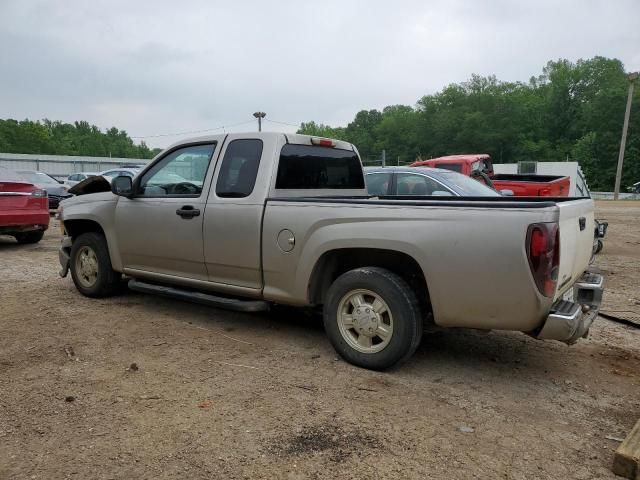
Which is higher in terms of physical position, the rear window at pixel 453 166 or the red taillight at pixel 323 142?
the rear window at pixel 453 166

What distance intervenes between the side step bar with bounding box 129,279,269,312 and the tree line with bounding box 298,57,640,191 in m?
56.2

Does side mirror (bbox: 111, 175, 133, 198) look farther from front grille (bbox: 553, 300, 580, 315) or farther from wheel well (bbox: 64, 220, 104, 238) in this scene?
Answer: front grille (bbox: 553, 300, 580, 315)

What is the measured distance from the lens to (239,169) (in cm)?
465

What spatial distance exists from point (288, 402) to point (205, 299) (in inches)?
66.0

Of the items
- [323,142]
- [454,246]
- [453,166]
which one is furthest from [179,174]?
[453,166]

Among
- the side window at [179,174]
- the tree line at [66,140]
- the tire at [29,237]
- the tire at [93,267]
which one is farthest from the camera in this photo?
the tree line at [66,140]

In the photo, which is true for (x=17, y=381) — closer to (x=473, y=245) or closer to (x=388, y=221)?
(x=388, y=221)

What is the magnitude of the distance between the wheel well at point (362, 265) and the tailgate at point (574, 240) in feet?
3.12

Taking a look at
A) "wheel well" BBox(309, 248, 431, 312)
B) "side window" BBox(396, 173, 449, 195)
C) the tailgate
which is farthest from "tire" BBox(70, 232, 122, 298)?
the tailgate

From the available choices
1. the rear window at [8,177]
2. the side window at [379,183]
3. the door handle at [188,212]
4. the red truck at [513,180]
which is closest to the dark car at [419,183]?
the side window at [379,183]

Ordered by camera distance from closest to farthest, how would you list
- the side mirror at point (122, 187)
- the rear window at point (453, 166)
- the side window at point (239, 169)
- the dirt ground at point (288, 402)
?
1. the dirt ground at point (288, 402)
2. the side window at point (239, 169)
3. the side mirror at point (122, 187)
4. the rear window at point (453, 166)

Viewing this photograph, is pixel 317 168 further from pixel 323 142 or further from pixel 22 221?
pixel 22 221

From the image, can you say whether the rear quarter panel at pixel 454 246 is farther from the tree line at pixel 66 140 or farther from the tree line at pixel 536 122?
the tree line at pixel 66 140

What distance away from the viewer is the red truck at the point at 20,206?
30.2 feet
